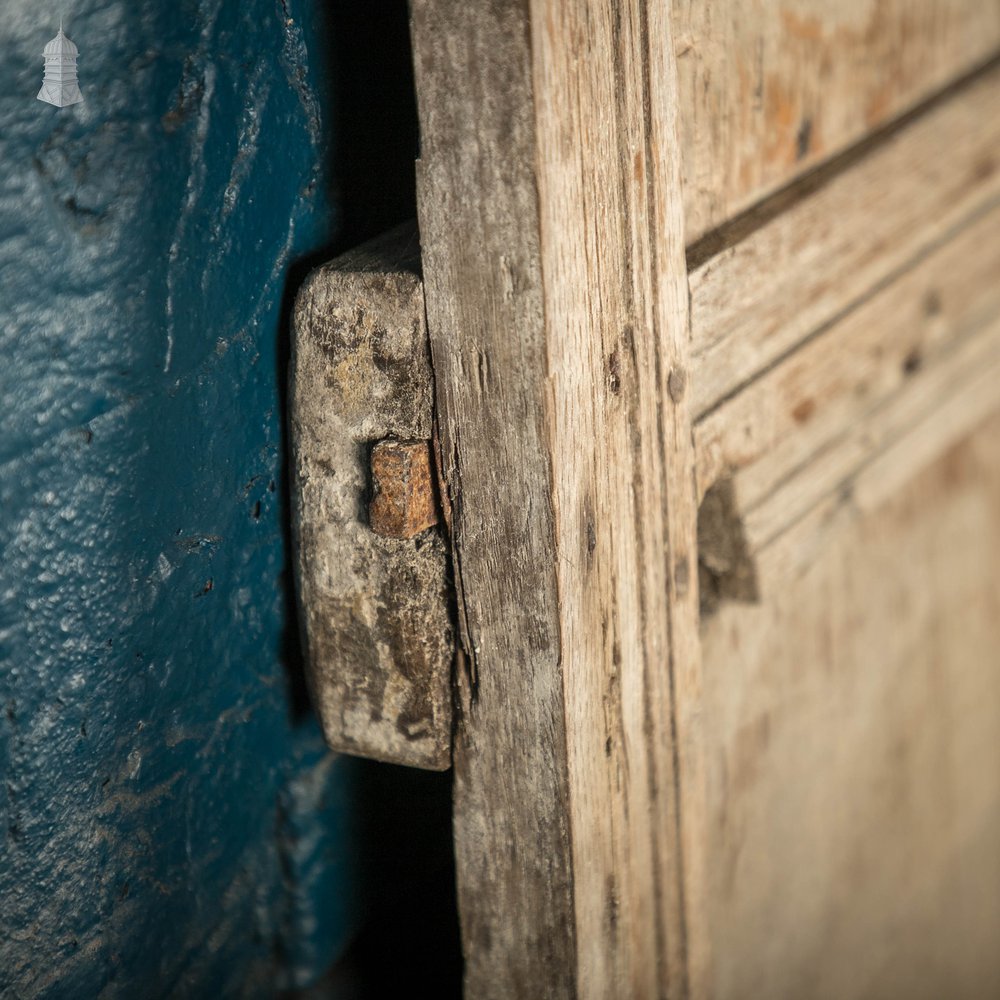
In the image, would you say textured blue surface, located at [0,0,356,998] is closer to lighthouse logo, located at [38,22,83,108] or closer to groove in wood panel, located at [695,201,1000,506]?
lighthouse logo, located at [38,22,83,108]

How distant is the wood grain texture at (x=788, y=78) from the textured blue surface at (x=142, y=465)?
32cm

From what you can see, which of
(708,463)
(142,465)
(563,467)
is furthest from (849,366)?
(142,465)

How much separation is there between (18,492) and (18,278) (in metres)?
0.14

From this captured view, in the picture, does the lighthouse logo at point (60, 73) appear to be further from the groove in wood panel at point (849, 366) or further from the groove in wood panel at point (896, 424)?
the groove in wood panel at point (896, 424)

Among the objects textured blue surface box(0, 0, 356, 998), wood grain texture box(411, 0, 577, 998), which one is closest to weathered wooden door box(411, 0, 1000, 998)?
wood grain texture box(411, 0, 577, 998)

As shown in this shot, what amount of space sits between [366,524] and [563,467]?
159mm

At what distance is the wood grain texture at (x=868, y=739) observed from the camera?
119 cm

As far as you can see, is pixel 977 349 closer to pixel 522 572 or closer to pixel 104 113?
pixel 522 572

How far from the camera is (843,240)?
1.10 metres

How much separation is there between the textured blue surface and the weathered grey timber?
6 cm

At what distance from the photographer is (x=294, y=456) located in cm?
86

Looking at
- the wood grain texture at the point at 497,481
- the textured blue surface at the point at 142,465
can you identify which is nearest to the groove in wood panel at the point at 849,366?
the wood grain texture at the point at 497,481

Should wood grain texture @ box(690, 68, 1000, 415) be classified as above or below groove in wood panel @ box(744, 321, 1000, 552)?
above

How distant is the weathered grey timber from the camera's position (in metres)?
0.80
